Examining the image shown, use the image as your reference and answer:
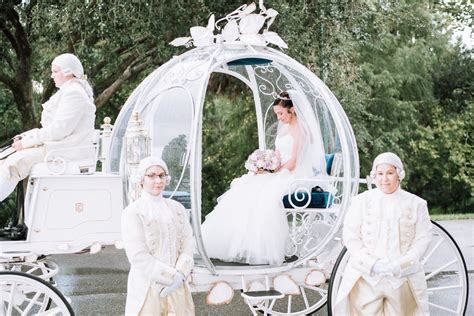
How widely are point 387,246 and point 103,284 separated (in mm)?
5013

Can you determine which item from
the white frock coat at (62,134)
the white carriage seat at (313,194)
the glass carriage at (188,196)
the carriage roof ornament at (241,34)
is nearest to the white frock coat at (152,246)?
the glass carriage at (188,196)

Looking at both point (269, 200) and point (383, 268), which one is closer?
point (383, 268)

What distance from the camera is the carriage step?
17.5 feet

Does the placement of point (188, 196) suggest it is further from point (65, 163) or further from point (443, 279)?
point (443, 279)

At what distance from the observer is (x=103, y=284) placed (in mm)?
9016

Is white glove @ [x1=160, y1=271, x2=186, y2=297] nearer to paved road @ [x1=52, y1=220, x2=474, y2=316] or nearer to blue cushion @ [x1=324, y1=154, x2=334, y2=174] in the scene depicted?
blue cushion @ [x1=324, y1=154, x2=334, y2=174]

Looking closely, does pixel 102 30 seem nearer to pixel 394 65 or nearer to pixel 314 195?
pixel 314 195

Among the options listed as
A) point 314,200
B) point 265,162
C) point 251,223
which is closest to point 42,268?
point 251,223

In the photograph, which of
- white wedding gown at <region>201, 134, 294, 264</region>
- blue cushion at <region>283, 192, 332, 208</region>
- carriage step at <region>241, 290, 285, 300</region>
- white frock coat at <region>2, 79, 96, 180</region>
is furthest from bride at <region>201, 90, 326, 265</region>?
white frock coat at <region>2, 79, 96, 180</region>

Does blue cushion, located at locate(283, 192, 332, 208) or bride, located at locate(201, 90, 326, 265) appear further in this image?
blue cushion, located at locate(283, 192, 332, 208)

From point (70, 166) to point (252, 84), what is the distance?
2.64 meters

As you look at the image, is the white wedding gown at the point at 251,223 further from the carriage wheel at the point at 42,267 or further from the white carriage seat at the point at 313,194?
the carriage wheel at the point at 42,267

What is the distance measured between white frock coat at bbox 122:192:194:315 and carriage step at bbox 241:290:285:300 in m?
0.81

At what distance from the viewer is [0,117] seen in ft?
52.6
